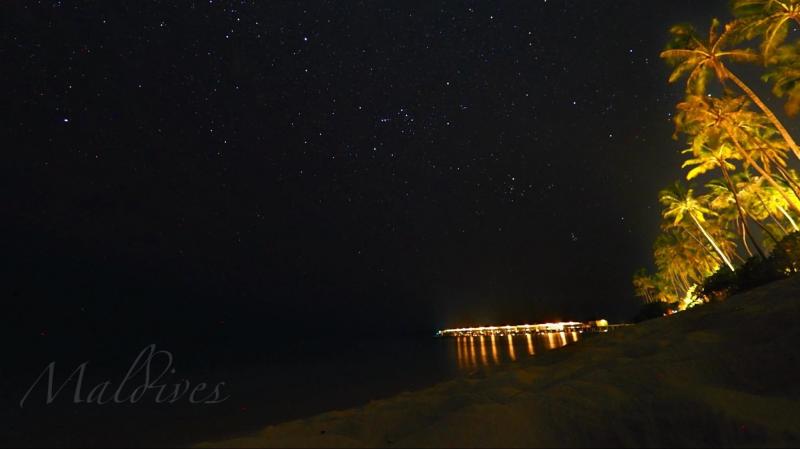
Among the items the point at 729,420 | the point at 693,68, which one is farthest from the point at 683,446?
the point at 693,68

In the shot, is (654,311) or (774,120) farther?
(654,311)

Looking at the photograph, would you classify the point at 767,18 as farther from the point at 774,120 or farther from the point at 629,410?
the point at 629,410

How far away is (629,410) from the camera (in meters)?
4.79

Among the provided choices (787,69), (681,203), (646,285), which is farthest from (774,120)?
(646,285)

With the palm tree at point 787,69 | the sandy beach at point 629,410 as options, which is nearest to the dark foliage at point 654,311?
the palm tree at point 787,69

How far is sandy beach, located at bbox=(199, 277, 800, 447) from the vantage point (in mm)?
4281

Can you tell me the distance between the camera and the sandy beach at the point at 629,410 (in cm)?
428

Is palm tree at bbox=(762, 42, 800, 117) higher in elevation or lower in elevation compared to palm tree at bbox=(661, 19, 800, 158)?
lower

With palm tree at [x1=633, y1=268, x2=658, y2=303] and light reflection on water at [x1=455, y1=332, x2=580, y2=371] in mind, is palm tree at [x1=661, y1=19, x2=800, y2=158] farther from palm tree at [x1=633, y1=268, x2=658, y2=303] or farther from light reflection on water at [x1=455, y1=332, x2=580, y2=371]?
palm tree at [x1=633, y1=268, x2=658, y2=303]

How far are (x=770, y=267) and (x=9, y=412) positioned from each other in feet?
124

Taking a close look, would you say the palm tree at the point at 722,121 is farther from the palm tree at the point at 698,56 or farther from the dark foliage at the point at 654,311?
the dark foliage at the point at 654,311

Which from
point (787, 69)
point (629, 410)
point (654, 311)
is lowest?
point (629, 410)

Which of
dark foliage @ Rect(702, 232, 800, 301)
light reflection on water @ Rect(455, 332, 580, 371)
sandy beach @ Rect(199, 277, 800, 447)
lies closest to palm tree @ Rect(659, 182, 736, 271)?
light reflection on water @ Rect(455, 332, 580, 371)

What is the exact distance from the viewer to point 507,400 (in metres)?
5.77
